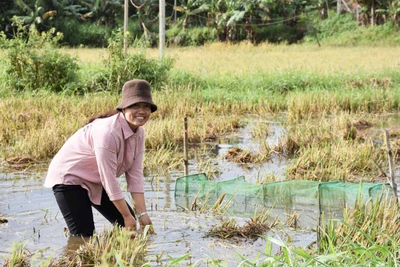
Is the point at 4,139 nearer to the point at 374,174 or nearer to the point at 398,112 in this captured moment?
the point at 374,174

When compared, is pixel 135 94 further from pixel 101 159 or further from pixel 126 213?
pixel 126 213

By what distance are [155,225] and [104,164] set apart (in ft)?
4.95

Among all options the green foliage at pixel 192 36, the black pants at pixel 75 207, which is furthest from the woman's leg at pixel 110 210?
the green foliage at pixel 192 36

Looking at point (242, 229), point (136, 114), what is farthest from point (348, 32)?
point (136, 114)

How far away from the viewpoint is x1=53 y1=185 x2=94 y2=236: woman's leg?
4398 mm

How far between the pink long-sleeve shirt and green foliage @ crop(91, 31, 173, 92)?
8396mm

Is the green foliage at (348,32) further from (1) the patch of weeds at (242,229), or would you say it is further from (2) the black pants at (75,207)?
(2) the black pants at (75,207)

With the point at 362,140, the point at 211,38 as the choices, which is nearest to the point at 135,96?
the point at 362,140

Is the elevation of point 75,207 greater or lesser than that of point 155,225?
greater

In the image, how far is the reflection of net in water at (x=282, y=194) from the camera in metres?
5.29

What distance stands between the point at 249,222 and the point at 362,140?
473cm

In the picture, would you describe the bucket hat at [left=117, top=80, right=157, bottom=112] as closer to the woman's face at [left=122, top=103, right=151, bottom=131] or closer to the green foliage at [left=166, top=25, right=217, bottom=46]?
the woman's face at [left=122, top=103, right=151, bottom=131]

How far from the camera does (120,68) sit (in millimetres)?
12945

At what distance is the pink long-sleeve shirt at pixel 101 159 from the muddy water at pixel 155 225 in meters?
0.44
